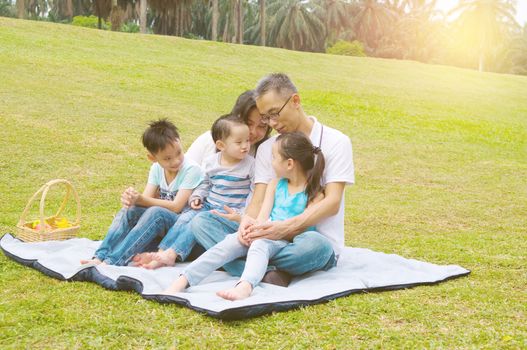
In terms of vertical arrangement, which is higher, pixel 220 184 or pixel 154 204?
pixel 220 184

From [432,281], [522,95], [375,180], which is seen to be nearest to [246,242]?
[432,281]

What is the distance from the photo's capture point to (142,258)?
4.62 meters

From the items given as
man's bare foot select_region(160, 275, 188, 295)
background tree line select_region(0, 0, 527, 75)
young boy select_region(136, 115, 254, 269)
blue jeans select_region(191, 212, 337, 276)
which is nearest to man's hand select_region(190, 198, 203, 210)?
young boy select_region(136, 115, 254, 269)

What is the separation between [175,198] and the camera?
16.0 ft

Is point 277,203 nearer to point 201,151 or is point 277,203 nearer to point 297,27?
point 201,151

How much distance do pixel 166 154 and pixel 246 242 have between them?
984 mm

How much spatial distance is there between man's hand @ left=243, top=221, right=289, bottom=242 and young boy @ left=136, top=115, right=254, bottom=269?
0.58 m

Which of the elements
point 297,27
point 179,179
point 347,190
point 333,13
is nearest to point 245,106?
point 179,179

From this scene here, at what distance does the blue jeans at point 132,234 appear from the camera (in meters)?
4.62

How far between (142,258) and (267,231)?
960mm

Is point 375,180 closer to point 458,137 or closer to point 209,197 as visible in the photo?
point 458,137

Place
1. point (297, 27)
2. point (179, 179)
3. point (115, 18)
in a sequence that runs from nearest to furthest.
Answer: point (179, 179)
point (115, 18)
point (297, 27)

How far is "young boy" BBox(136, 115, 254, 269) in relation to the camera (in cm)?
461

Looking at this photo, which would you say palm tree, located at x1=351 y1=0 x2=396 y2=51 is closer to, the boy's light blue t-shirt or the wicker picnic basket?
the wicker picnic basket
